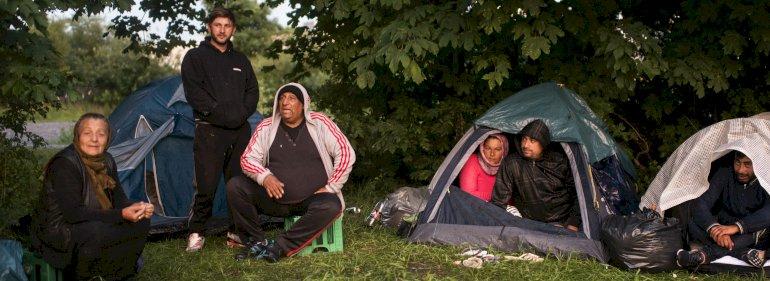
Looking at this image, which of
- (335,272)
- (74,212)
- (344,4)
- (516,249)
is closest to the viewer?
(74,212)

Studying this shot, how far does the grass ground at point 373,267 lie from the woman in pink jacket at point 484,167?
1.81 ft

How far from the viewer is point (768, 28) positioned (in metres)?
6.61

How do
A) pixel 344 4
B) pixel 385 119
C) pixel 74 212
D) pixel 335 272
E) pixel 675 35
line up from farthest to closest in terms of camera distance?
pixel 385 119 → pixel 675 35 → pixel 344 4 → pixel 335 272 → pixel 74 212

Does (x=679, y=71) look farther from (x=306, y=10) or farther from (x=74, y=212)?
(x=74, y=212)

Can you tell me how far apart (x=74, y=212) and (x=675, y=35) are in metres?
5.19

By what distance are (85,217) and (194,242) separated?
1445mm

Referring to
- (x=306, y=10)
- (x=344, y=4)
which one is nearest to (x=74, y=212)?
(x=344, y=4)

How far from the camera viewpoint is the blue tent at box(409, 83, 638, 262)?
567 cm

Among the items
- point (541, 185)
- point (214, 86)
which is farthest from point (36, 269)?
point (541, 185)

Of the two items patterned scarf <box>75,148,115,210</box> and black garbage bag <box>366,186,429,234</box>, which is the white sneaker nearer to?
patterned scarf <box>75,148,115,210</box>

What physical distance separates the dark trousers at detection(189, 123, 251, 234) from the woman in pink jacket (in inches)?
63.8

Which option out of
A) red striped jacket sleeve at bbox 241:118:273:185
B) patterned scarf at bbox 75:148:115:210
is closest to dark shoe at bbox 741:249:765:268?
red striped jacket sleeve at bbox 241:118:273:185

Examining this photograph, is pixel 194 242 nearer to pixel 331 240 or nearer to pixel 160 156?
pixel 331 240

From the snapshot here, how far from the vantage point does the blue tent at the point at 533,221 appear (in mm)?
5668
